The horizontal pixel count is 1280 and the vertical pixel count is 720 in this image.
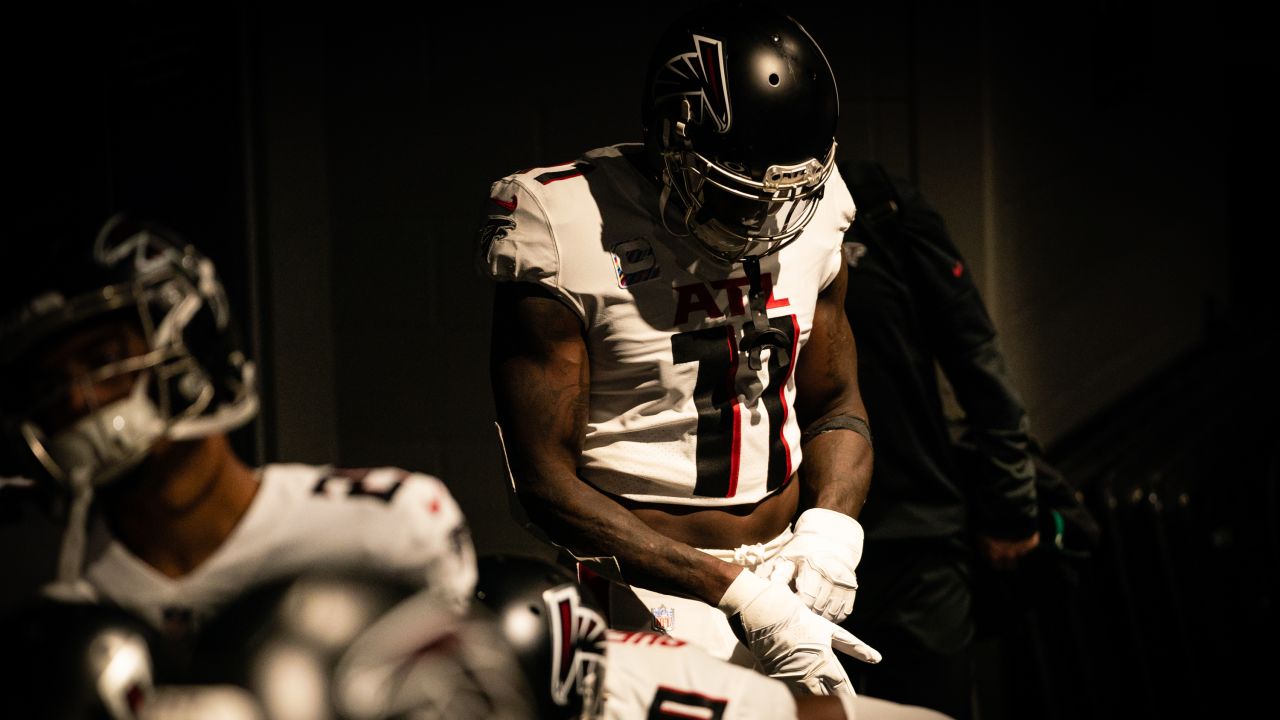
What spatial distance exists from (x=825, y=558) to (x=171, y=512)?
2.60 feet

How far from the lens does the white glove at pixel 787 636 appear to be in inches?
55.8

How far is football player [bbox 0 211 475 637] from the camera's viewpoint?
98 cm

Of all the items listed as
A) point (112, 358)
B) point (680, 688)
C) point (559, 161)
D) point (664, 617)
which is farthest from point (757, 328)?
point (559, 161)

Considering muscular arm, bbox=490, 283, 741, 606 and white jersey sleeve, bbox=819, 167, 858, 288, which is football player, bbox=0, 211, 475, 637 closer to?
muscular arm, bbox=490, 283, 741, 606

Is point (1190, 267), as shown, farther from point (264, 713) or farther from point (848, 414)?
point (264, 713)

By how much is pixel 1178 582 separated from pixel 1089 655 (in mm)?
259

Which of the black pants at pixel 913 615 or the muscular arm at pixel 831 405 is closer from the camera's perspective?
the muscular arm at pixel 831 405

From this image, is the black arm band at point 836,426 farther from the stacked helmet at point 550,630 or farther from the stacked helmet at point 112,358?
the stacked helmet at point 112,358

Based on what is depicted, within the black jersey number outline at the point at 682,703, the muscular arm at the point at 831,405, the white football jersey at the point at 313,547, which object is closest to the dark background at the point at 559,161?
the muscular arm at the point at 831,405

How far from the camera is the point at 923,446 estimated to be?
2211 mm

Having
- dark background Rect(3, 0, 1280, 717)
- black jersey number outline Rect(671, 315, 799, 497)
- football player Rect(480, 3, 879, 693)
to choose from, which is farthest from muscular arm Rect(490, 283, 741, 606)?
dark background Rect(3, 0, 1280, 717)

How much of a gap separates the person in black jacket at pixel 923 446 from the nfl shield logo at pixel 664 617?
758 mm

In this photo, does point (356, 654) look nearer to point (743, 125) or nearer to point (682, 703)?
point (682, 703)

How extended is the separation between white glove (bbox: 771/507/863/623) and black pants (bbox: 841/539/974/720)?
0.68 m
